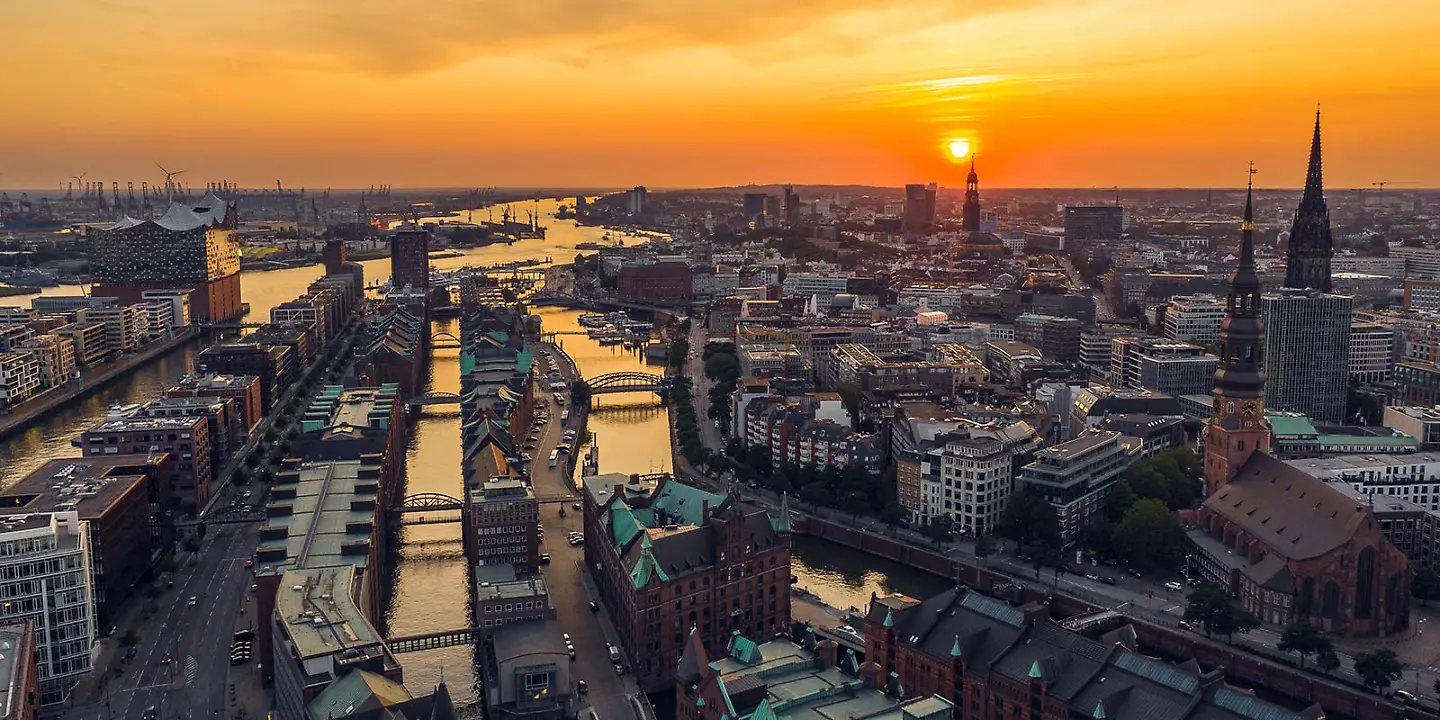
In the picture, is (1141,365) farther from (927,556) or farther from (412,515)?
Result: (412,515)

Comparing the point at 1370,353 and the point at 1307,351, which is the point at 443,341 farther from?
the point at 1370,353

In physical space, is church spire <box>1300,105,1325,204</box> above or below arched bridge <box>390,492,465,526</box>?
above

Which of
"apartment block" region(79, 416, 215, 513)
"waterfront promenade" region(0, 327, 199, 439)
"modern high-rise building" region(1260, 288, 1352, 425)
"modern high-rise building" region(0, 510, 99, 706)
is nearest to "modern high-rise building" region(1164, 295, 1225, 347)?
"modern high-rise building" region(1260, 288, 1352, 425)

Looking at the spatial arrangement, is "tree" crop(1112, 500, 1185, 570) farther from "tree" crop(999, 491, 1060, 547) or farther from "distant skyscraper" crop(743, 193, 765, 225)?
"distant skyscraper" crop(743, 193, 765, 225)

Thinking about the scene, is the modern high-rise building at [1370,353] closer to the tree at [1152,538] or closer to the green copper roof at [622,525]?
the tree at [1152,538]

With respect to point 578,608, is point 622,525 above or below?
above

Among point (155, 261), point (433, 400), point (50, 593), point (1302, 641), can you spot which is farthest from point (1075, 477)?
point (155, 261)
